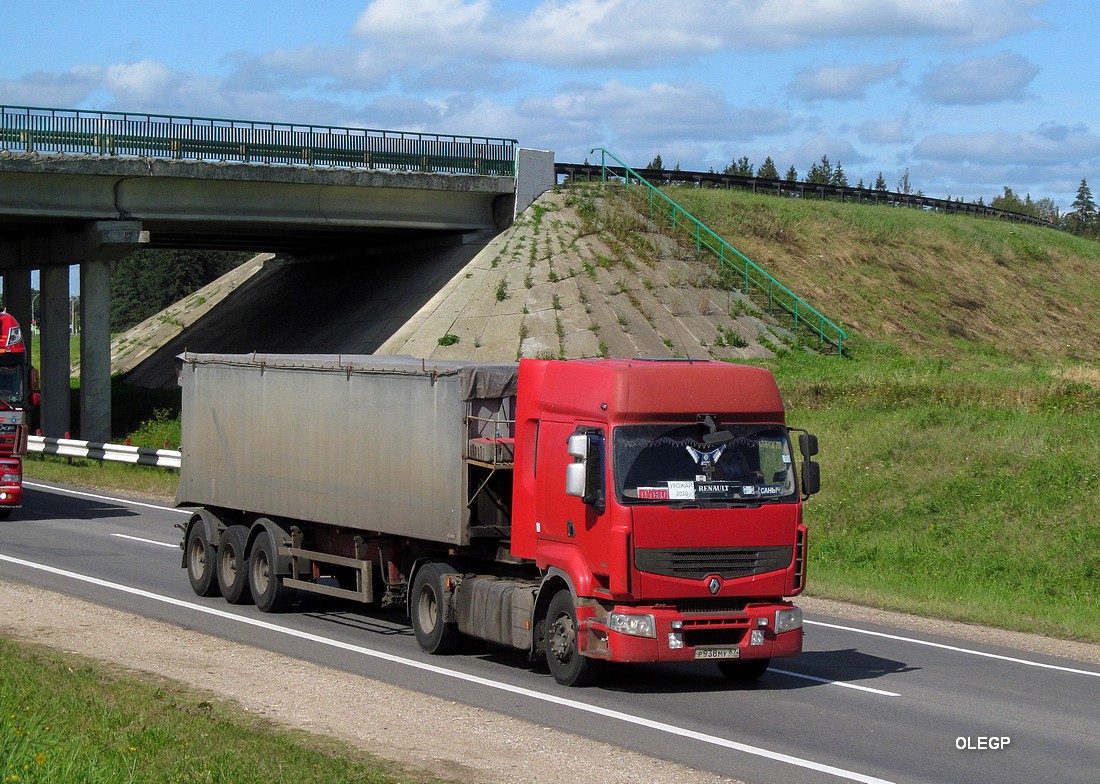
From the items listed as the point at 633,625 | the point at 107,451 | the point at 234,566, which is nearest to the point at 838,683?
the point at 633,625

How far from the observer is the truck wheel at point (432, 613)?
44.4ft

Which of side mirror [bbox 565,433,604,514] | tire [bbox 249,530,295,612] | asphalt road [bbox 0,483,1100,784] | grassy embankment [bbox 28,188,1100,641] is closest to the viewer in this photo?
asphalt road [bbox 0,483,1100,784]

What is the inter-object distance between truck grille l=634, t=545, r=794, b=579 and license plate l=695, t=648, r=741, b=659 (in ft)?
2.05

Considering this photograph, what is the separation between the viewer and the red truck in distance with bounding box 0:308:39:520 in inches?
999

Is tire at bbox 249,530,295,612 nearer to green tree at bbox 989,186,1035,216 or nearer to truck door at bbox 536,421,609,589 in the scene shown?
truck door at bbox 536,421,609,589

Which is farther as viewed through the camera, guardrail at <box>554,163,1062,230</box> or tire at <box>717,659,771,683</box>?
guardrail at <box>554,163,1062,230</box>

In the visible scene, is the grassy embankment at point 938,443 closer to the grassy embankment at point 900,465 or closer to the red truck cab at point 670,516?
the grassy embankment at point 900,465

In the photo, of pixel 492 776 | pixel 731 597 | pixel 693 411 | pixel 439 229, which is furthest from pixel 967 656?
pixel 439 229

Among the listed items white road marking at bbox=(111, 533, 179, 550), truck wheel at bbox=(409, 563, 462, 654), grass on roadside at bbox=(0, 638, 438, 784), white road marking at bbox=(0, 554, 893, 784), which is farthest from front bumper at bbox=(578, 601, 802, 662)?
white road marking at bbox=(111, 533, 179, 550)

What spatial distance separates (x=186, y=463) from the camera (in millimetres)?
18234

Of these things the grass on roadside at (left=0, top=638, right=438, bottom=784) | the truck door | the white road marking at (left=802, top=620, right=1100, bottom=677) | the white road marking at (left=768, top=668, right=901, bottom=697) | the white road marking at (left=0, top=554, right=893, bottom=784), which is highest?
the truck door

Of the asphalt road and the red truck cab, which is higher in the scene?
the red truck cab

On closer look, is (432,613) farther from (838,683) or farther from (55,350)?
(55,350)

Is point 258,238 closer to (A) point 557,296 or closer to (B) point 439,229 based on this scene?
(B) point 439,229
